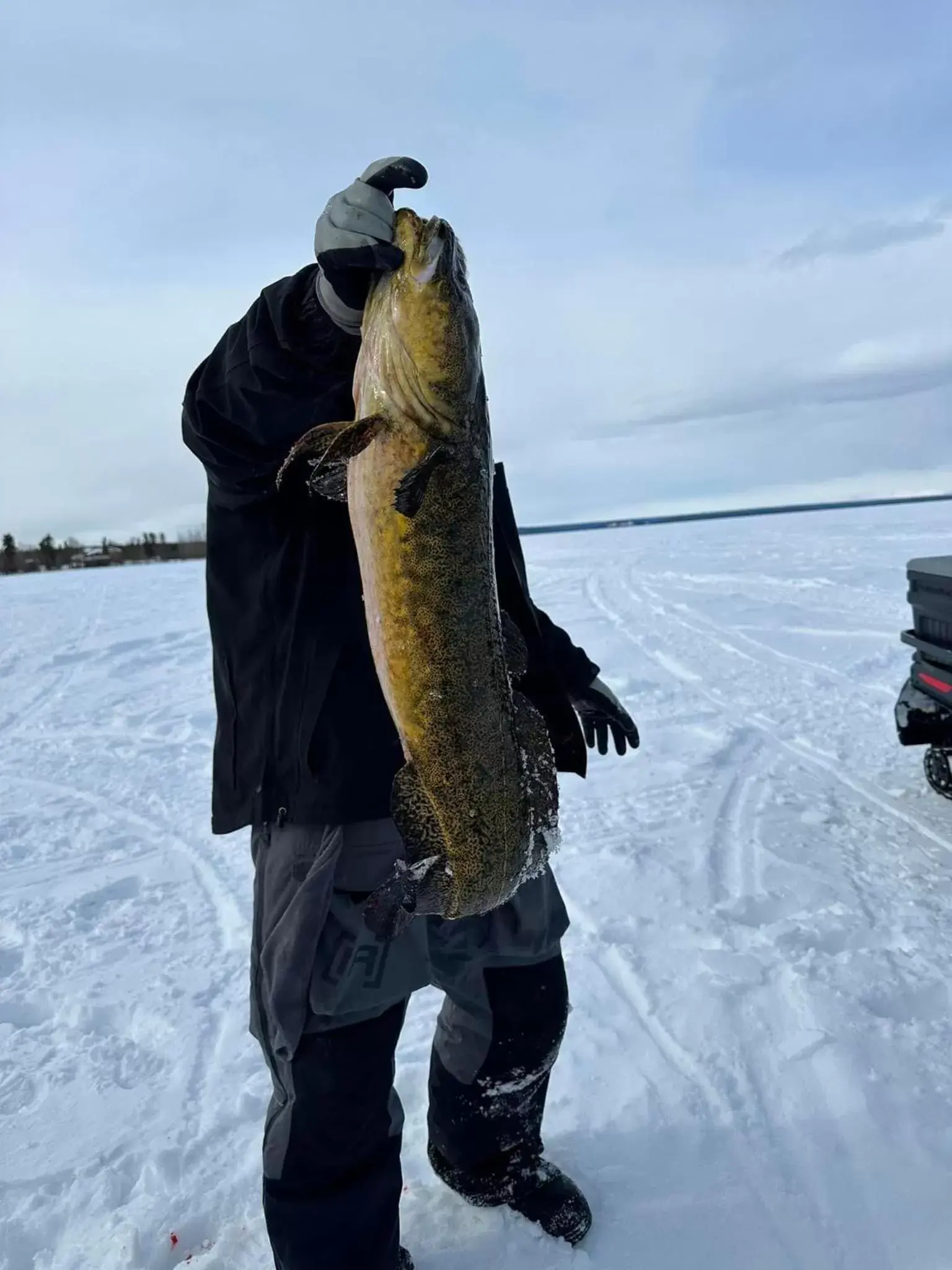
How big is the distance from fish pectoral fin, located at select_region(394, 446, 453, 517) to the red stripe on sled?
399cm

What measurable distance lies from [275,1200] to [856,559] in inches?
808

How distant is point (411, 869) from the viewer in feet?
5.87

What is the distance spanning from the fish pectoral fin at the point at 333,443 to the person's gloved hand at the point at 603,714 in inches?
45.8

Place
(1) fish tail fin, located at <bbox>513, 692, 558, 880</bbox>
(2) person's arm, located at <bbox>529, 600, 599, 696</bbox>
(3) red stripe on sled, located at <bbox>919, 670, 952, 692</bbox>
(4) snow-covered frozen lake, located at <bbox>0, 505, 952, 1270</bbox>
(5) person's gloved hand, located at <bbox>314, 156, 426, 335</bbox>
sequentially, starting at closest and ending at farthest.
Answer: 1. (5) person's gloved hand, located at <bbox>314, 156, 426, 335</bbox>
2. (1) fish tail fin, located at <bbox>513, 692, 558, 880</bbox>
3. (4) snow-covered frozen lake, located at <bbox>0, 505, 952, 1270</bbox>
4. (2) person's arm, located at <bbox>529, 600, 599, 696</bbox>
5. (3) red stripe on sled, located at <bbox>919, 670, 952, 692</bbox>

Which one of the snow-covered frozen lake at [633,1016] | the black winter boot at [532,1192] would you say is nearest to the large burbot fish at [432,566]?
the black winter boot at [532,1192]

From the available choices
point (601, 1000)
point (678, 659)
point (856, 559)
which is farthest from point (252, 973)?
point (856, 559)

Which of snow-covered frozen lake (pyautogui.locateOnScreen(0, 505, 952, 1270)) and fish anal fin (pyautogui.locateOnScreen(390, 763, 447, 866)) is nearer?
fish anal fin (pyautogui.locateOnScreen(390, 763, 447, 866))

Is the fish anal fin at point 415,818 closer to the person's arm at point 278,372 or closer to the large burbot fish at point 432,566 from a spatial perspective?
the large burbot fish at point 432,566

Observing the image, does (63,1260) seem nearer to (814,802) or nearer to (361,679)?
(361,679)

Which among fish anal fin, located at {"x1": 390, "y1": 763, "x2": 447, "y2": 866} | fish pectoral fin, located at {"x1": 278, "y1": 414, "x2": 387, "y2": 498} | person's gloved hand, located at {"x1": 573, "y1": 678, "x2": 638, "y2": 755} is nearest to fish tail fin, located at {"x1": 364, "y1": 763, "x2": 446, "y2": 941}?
fish anal fin, located at {"x1": 390, "y1": 763, "x2": 447, "y2": 866}

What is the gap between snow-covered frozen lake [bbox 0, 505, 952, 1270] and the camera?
2309 mm

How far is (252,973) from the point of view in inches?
79.9

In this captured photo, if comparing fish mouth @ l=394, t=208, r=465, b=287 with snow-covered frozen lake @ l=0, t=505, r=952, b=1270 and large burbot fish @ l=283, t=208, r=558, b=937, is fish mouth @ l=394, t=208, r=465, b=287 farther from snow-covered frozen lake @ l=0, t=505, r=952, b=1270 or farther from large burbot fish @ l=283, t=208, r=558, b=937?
snow-covered frozen lake @ l=0, t=505, r=952, b=1270

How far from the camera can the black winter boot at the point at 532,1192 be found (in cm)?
231
